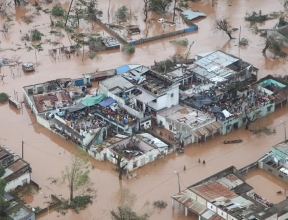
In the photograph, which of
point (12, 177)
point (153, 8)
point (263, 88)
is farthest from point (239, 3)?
point (12, 177)

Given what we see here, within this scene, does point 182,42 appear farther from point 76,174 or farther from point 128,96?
point 76,174

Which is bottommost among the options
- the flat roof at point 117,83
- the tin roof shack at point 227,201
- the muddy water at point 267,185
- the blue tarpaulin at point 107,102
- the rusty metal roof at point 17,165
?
the muddy water at point 267,185

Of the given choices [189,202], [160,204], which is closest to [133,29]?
[160,204]

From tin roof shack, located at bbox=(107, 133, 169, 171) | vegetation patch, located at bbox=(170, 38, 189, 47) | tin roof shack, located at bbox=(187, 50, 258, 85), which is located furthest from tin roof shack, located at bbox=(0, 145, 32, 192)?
vegetation patch, located at bbox=(170, 38, 189, 47)

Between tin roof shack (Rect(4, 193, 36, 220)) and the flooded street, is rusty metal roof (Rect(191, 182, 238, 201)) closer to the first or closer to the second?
the flooded street

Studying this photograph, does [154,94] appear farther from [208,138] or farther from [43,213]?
[43,213]

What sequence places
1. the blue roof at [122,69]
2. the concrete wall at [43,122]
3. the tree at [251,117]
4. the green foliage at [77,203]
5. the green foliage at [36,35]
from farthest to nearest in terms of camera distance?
the green foliage at [36,35]
the blue roof at [122,69]
the concrete wall at [43,122]
the tree at [251,117]
the green foliage at [77,203]

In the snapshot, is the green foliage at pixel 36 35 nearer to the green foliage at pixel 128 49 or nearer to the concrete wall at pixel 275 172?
the green foliage at pixel 128 49

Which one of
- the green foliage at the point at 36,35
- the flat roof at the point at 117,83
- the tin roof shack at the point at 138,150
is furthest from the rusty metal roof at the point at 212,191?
the green foliage at the point at 36,35
